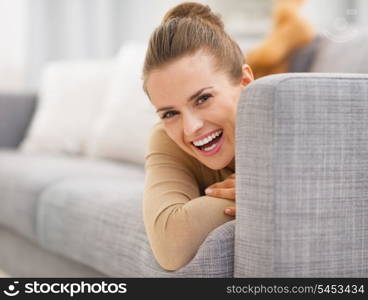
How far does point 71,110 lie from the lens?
8.98 feet

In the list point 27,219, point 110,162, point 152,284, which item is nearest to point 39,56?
point 110,162

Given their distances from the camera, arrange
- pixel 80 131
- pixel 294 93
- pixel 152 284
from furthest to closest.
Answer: pixel 80 131 → pixel 152 284 → pixel 294 93

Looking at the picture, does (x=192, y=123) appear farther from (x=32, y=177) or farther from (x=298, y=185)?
(x=32, y=177)

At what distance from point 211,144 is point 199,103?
3.4 inches

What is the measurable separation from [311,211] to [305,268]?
0.29 feet

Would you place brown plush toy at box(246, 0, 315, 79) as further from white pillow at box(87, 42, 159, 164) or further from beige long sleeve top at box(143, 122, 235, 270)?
beige long sleeve top at box(143, 122, 235, 270)

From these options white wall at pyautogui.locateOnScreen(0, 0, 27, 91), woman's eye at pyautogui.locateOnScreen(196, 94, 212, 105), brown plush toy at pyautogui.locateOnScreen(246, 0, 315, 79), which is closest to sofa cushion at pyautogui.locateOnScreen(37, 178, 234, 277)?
woman's eye at pyautogui.locateOnScreen(196, 94, 212, 105)

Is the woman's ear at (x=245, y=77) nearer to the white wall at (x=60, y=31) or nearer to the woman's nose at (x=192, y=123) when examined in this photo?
the woman's nose at (x=192, y=123)

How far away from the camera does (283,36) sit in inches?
80.1

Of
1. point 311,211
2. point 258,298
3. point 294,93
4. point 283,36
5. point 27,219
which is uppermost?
point 283,36

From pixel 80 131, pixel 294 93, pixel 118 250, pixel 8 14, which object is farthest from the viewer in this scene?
pixel 8 14

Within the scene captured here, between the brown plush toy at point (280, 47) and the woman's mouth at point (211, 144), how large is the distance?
794 millimetres

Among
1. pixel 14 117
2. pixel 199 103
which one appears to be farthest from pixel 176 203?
pixel 14 117

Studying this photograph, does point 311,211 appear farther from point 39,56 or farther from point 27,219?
point 39,56
